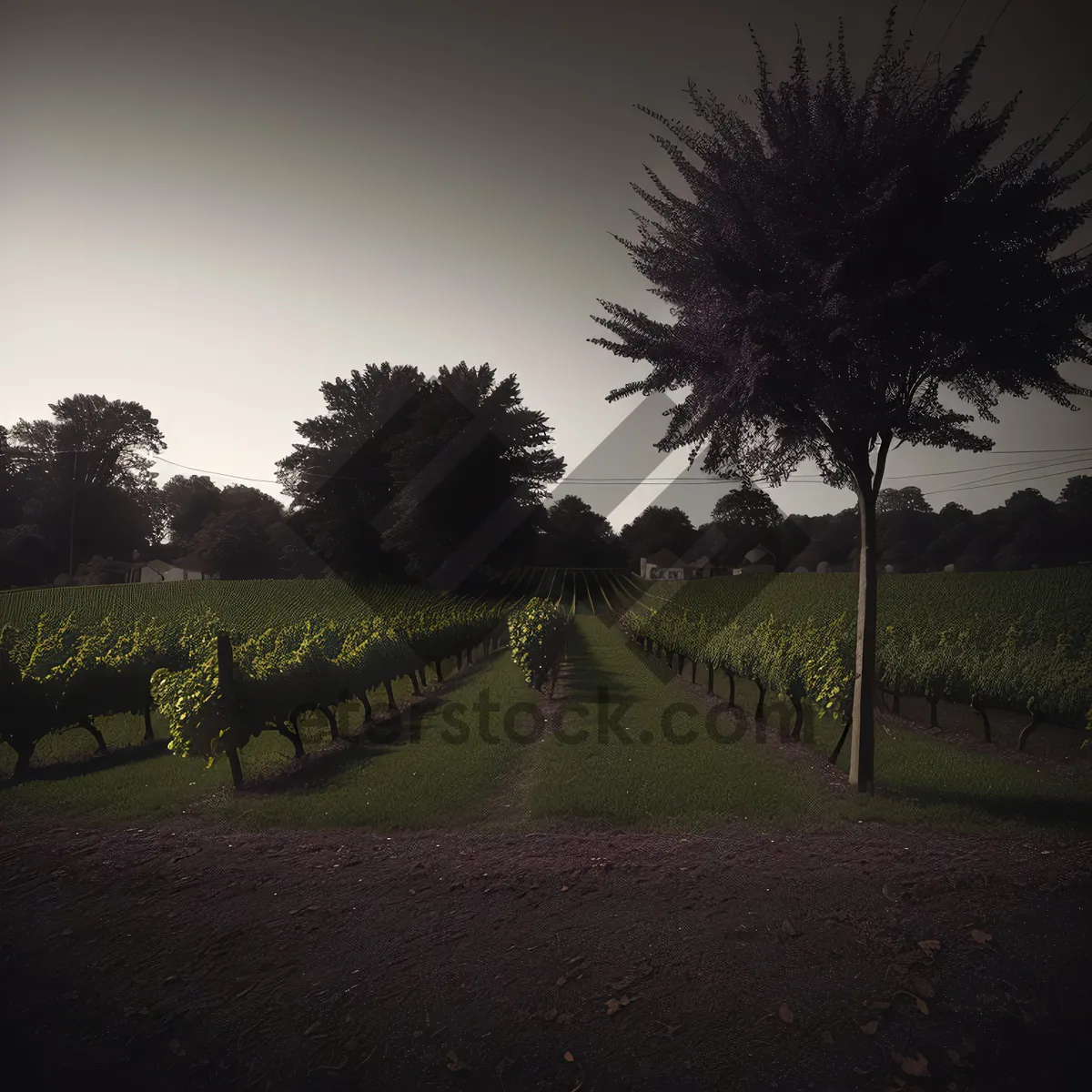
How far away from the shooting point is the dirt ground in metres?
3.29

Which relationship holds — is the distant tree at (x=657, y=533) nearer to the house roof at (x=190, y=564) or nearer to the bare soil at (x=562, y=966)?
the house roof at (x=190, y=564)

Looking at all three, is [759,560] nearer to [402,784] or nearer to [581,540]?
[581,540]

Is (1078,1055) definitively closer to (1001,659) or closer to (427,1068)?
(427,1068)

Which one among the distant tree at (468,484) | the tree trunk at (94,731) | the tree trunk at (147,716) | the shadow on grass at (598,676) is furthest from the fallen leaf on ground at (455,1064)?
the distant tree at (468,484)

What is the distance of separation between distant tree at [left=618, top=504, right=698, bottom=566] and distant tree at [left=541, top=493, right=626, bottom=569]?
1617 millimetres

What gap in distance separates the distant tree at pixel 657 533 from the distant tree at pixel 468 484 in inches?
1236

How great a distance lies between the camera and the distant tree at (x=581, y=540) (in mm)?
71000

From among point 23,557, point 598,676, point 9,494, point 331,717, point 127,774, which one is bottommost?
point 598,676

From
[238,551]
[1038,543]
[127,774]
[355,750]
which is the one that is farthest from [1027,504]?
[238,551]

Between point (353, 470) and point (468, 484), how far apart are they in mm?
16891

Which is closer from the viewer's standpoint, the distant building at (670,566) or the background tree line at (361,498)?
the background tree line at (361,498)

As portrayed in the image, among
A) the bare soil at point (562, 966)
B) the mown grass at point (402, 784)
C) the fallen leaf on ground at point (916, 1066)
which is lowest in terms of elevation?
the mown grass at point (402, 784)

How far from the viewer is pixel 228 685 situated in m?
9.53

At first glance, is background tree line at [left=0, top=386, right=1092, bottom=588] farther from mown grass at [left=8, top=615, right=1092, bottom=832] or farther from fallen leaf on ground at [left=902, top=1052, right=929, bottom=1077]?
fallen leaf on ground at [left=902, top=1052, right=929, bottom=1077]
